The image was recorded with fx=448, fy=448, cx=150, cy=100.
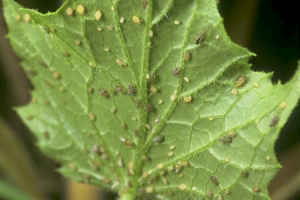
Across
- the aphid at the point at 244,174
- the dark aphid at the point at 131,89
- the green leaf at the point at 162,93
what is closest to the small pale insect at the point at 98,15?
the green leaf at the point at 162,93

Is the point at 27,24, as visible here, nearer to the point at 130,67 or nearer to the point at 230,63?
the point at 130,67

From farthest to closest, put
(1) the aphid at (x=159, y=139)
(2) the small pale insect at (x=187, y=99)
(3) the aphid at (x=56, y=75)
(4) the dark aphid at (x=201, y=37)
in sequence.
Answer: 1. (3) the aphid at (x=56, y=75)
2. (1) the aphid at (x=159, y=139)
3. (2) the small pale insect at (x=187, y=99)
4. (4) the dark aphid at (x=201, y=37)

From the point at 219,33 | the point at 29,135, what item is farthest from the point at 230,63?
the point at 29,135

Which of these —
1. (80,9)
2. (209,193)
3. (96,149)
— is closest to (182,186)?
(209,193)

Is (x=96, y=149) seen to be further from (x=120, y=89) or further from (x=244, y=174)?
(x=244, y=174)

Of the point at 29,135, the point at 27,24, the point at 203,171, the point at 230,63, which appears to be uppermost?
the point at 29,135

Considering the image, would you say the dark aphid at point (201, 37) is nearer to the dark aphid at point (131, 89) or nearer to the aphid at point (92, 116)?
the dark aphid at point (131, 89)

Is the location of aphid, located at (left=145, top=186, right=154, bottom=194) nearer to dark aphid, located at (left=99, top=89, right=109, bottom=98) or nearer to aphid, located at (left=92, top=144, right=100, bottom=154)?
aphid, located at (left=92, top=144, right=100, bottom=154)

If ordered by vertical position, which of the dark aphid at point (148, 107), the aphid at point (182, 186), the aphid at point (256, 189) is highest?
the dark aphid at point (148, 107)
